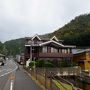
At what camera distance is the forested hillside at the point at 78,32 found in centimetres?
11257

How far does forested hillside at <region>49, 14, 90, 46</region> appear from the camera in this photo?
369ft

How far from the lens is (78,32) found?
122625mm

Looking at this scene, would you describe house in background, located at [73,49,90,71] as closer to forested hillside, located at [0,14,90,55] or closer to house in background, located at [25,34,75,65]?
house in background, located at [25,34,75,65]

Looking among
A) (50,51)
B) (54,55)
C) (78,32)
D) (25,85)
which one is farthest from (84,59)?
(78,32)

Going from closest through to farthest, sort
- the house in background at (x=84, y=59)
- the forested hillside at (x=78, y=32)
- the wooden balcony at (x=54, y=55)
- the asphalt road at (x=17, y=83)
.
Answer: the asphalt road at (x=17, y=83)
the house in background at (x=84, y=59)
the wooden balcony at (x=54, y=55)
the forested hillside at (x=78, y=32)

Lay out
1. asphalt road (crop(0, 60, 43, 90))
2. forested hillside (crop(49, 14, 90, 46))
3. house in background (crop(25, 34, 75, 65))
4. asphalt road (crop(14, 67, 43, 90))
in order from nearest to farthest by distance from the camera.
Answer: asphalt road (crop(14, 67, 43, 90)) < asphalt road (crop(0, 60, 43, 90)) < house in background (crop(25, 34, 75, 65)) < forested hillside (crop(49, 14, 90, 46))

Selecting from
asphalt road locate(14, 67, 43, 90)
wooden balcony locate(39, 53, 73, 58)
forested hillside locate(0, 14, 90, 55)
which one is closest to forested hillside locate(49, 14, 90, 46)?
forested hillside locate(0, 14, 90, 55)

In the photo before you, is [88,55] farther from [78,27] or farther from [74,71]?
[78,27]

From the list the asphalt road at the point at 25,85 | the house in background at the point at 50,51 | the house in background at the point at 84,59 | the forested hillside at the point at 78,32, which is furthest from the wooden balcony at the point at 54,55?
the asphalt road at the point at 25,85

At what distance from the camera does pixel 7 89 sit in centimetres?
2233

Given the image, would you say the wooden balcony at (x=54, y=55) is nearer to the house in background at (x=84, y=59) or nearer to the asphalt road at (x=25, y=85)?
the house in background at (x=84, y=59)

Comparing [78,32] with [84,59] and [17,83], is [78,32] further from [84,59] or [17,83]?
[17,83]

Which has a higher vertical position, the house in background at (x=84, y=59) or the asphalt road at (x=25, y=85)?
the house in background at (x=84, y=59)

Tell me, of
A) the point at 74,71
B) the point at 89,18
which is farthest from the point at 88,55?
the point at 89,18
